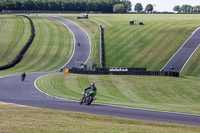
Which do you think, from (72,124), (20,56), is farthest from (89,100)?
(20,56)

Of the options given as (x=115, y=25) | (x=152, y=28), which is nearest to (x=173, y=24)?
(x=152, y=28)

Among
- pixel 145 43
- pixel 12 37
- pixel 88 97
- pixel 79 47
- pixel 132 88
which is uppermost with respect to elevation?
pixel 88 97

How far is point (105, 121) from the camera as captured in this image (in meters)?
20.4

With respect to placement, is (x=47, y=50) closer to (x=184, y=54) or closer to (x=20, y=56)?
(x=20, y=56)

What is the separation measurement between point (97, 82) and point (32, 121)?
31249 mm

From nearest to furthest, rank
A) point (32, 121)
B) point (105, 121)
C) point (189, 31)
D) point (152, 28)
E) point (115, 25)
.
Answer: point (32, 121), point (105, 121), point (189, 31), point (152, 28), point (115, 25)

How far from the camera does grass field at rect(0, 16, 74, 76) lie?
7506 centimetres

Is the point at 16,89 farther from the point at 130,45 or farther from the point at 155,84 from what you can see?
the point at 130,45

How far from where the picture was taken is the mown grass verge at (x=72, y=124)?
16.7 m

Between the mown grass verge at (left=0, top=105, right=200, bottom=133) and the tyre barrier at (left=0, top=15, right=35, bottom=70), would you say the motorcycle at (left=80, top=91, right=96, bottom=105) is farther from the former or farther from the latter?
the tyre barrier at (left=0, top=15, right=35, bottom=70)

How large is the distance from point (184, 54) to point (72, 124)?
60079mm

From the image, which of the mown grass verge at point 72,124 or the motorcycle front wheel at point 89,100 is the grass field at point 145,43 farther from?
the mown grass verge at point 72,124

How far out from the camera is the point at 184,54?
7562 cm

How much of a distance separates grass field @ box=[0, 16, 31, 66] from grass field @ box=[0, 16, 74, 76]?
4.55 feet
